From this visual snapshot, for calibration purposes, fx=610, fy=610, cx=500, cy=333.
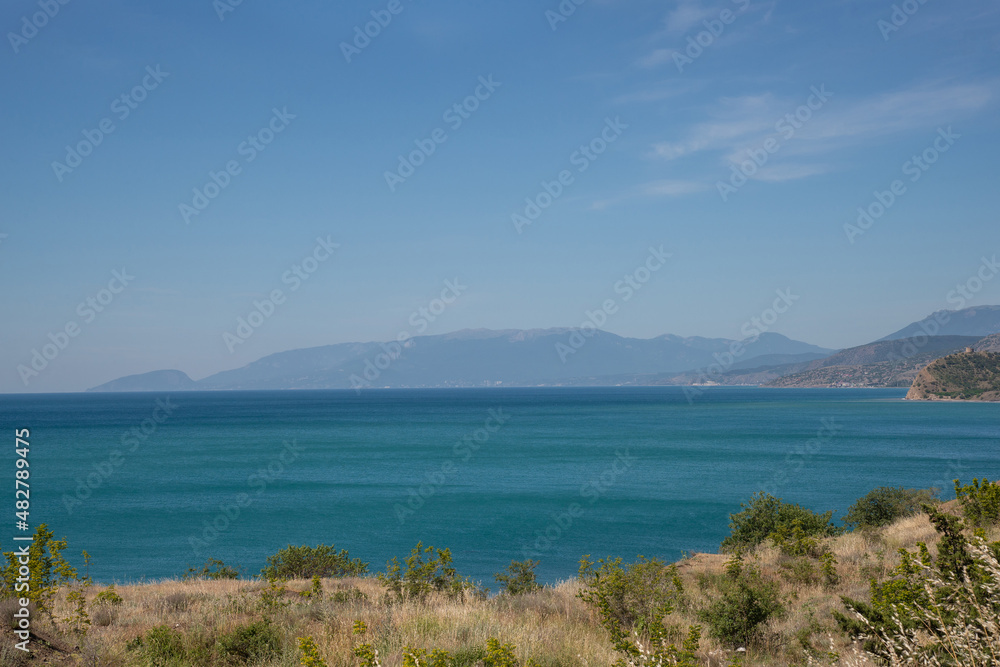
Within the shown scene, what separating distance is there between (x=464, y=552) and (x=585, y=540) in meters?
6.01

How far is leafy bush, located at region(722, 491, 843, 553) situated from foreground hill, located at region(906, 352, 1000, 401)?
542 feet

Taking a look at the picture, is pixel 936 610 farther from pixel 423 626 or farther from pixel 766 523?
pixel 766 523

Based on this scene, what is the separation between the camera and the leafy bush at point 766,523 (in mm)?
21609

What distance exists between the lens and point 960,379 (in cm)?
16600

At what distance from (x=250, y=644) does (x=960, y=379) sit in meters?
204

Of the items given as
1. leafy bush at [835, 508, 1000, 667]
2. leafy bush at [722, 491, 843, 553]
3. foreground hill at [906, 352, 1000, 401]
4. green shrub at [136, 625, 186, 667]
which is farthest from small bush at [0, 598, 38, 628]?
foreground hill at [906, 352, 1000, 401]

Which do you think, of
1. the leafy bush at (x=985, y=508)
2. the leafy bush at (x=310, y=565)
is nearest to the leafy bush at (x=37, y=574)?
the leafy bush at (x=310, y=565)

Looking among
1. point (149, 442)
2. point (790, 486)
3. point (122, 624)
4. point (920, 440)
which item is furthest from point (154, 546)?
point (920, 440)

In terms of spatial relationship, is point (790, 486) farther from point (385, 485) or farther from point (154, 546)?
point (154, 546)

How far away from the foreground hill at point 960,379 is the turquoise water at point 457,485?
279 ft

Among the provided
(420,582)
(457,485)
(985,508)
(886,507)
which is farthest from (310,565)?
(457,485)

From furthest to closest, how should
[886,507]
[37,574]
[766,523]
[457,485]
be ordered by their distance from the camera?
1. [457,485]
2. [886,507]
3. [766,523]
4. [37,574]

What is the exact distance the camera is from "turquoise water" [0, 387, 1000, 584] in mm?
29688

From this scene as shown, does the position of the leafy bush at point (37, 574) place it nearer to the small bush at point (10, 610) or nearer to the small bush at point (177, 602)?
the small bush at point (10, 610)
